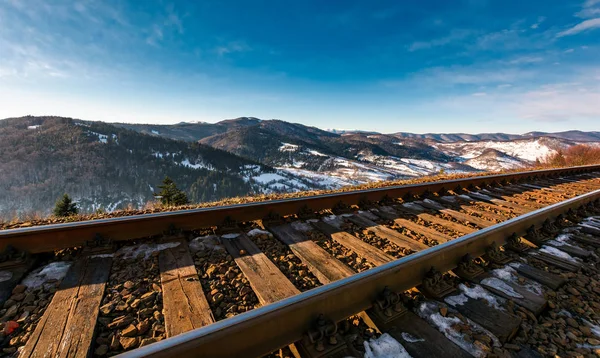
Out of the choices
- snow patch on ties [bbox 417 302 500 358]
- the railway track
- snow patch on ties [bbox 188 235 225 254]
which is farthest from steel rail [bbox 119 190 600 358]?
snow patch on ties [bbox 188 235 225 254]

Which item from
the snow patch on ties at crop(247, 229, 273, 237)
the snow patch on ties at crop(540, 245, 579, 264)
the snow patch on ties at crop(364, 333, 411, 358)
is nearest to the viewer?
the snow patch on ties at crop(364, 333, 411, 358)

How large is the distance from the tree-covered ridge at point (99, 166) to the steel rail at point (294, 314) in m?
100

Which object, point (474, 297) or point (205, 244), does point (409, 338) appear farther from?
point (205, 244)

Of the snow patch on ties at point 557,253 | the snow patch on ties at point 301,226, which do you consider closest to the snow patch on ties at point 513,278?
the snow patch on ties at point 557,253

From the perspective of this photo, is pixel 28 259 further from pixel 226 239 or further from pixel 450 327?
pixel 450 327

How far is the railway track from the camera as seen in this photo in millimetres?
1530

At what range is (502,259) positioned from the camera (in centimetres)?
267

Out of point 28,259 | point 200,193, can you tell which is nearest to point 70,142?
point 200,193

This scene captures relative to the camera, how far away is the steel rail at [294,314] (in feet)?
4.08

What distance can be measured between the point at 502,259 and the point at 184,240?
3.13m

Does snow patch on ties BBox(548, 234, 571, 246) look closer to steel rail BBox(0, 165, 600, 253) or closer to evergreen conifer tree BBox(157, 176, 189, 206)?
steel rail BBox(0, 165, 600, 253)

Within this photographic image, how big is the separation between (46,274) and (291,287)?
1910 millimetres

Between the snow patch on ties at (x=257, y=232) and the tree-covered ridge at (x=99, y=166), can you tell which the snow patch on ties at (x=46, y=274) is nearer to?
the snow patch on ties at (x=257, y=232)

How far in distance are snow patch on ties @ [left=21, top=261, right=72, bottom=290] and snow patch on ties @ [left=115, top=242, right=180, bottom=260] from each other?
1.25 ft
